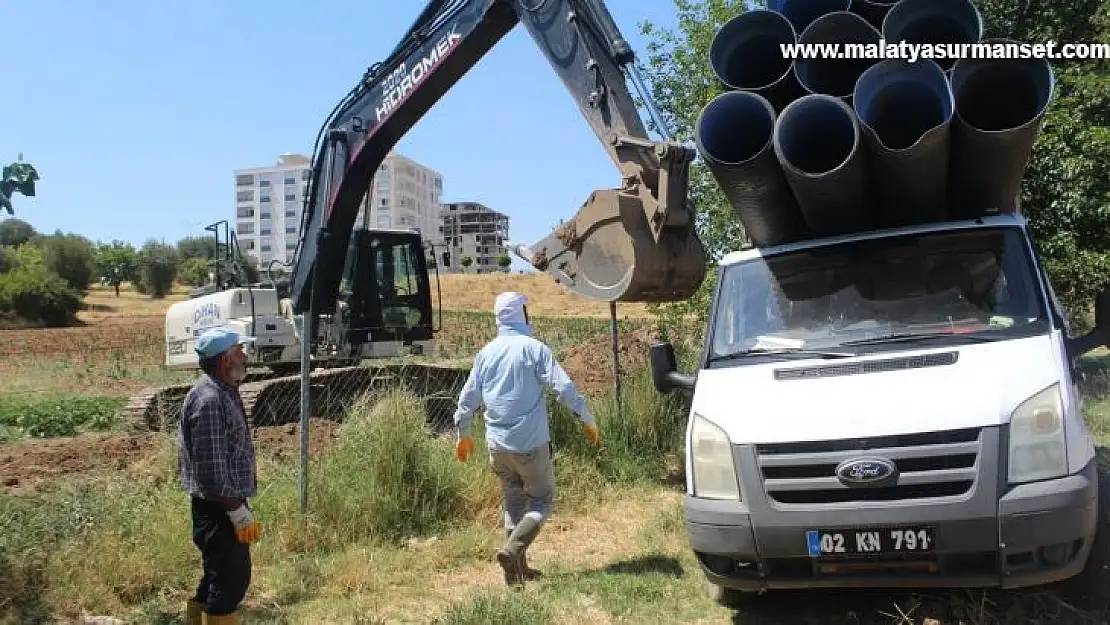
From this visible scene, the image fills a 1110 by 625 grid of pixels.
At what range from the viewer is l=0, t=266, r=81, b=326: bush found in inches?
2078

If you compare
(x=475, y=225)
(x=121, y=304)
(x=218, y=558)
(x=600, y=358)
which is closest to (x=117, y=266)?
(x=121, y=304)

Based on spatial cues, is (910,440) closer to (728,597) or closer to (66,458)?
(728,597)

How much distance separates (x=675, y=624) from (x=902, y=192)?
2.61 metres

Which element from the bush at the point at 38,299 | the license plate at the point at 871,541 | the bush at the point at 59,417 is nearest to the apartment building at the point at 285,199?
the bush at the point at 38,299

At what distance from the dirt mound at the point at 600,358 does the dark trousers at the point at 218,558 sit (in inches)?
313

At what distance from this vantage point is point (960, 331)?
4.53m

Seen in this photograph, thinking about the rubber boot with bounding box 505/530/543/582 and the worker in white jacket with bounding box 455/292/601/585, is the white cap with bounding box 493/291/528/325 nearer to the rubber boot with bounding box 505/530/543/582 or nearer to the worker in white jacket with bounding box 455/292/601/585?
the worker in white jacket with bounding box 455/292/601/585

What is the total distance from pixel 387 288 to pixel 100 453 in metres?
4.15

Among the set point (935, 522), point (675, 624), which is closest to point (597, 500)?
point (675, 624)

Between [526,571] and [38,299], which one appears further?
[38,299]

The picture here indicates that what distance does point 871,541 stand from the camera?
3932mm

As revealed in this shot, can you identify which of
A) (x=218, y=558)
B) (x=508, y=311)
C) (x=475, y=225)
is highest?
(x=475, y=225)

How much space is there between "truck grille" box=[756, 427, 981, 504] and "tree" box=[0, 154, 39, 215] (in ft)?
12.2

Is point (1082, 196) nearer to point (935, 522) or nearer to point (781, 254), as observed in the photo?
point (781, 254)
